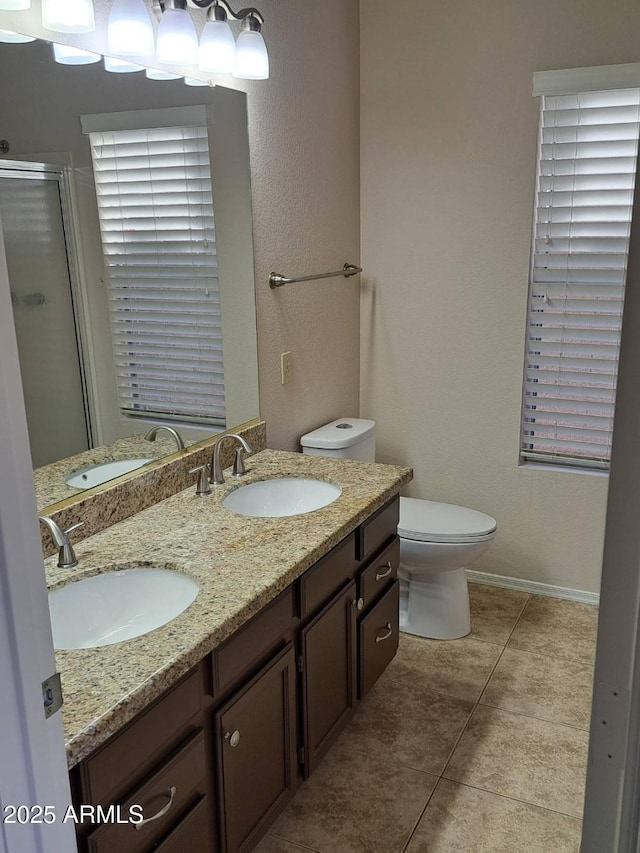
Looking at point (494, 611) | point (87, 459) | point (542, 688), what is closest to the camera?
point (87, 459)

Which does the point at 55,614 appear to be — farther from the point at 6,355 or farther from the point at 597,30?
the point at 597,30

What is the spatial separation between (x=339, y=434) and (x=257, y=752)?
1449 mm

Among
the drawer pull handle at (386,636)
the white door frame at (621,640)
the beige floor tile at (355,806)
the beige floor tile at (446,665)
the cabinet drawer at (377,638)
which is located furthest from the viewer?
the beige floor tile at (446,665)

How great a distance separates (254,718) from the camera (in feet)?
5.70

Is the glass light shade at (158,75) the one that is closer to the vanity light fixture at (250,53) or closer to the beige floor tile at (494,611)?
the vanity light fixture at (250,53)

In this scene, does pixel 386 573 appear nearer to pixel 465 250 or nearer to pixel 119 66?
pixel 465 250

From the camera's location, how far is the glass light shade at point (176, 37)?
1.98 meters

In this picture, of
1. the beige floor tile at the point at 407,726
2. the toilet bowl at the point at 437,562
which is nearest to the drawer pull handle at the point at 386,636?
the beige floor tile at the point at 407,726

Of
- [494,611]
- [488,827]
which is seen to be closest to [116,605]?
[488,827]

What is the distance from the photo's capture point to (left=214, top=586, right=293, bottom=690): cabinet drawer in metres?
1.59

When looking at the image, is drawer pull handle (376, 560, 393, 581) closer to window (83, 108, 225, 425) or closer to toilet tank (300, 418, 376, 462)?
toilet tank (300, 418, 376, 462)

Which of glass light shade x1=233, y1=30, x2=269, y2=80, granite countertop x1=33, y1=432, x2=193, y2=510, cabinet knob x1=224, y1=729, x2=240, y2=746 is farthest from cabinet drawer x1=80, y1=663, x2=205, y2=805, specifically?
glass light shade x1=233, y1=30, x2=269, y2=80

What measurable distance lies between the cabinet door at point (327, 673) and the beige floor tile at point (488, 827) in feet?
1.13

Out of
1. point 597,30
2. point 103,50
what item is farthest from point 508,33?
point 103,50
